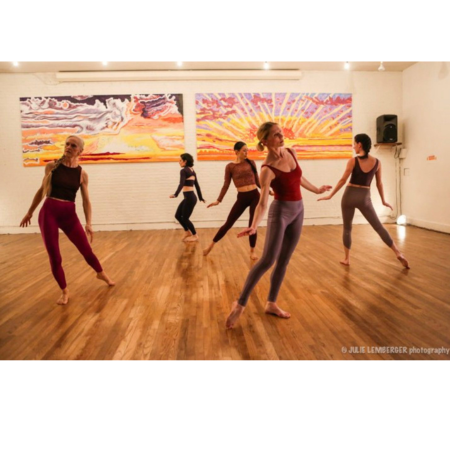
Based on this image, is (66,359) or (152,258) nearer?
(66,359)

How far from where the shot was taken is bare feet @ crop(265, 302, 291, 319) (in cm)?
283

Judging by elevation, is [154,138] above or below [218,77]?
below

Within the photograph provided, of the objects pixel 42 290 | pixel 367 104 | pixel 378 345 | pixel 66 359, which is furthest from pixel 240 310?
pixel 367 104

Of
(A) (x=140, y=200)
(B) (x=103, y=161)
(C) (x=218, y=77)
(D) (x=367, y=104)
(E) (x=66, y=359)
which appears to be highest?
(C) (x=218, y=77)

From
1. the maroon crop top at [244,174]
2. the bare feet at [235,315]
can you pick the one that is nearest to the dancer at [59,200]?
the bare feet at [235,315]

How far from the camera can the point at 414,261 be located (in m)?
4.56

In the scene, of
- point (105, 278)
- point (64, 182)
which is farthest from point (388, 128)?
point (64, 182)

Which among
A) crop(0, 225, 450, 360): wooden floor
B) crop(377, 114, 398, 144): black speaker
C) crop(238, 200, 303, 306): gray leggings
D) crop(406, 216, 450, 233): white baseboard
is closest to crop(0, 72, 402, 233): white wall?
crop(377, 114, 398, 144): black speaker

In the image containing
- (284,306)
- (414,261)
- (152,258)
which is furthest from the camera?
(152,258)

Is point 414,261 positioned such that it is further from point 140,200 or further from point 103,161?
point 103,161

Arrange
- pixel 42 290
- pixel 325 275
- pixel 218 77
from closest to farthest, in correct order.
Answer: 1. pixel 42 290
2. pixel 325 275
3. pixel 218 77

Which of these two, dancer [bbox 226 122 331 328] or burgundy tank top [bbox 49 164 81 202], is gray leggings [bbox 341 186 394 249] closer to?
dancer [bbox 226 122 331 328]

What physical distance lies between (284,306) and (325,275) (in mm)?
1135

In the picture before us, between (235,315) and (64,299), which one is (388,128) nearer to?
(235,315)
